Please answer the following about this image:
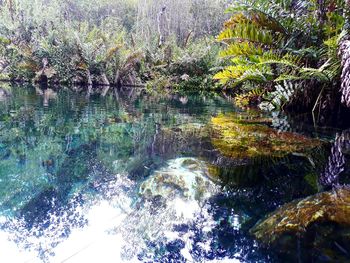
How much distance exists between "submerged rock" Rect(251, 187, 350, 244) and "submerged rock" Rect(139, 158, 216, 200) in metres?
0.47

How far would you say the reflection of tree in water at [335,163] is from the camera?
1.96m

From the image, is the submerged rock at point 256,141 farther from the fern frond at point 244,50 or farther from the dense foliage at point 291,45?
the fern frond at point 244,50

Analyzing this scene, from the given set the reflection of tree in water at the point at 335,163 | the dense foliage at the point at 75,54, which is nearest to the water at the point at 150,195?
the reflection of tree in water at the point at 335,163

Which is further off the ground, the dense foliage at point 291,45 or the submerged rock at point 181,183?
the dense foliage at point 291,45

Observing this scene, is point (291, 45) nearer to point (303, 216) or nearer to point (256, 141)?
point (256, 141)

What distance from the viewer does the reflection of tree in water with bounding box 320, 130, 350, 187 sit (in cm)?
196

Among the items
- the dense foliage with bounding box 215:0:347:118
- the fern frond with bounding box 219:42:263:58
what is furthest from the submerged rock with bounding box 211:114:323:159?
the fern frond with bounding box 219:42:263:58

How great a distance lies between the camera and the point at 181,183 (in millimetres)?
2018

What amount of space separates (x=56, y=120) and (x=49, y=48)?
11174 mm

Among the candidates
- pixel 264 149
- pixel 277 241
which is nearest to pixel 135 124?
pixel 264 149

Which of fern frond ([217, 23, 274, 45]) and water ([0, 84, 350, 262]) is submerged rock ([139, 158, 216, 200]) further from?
fern frond ([217, 23, 274, 45])

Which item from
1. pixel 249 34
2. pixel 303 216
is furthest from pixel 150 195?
pixel 249 34

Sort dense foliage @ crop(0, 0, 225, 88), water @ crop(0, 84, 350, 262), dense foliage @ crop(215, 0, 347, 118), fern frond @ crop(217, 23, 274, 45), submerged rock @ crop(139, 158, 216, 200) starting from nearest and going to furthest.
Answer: water @ crop(0, 84, 350, 262), submerged rock @ crop(139, 158, 216, 200), dense foliage @ crop(215, 0, 347, 118), fern frond @ crop(217, 23, 274, 45), dense foliage @ crop(0, 0, 225, 88)

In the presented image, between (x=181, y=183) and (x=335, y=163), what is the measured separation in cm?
128
